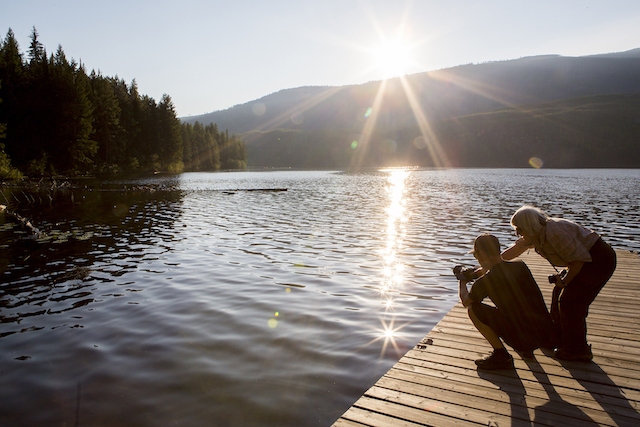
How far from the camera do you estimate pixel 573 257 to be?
5164 millimetres

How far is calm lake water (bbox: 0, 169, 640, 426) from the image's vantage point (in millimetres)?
5793

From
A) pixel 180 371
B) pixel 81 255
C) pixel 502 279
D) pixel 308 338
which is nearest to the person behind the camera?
pixel 502 279

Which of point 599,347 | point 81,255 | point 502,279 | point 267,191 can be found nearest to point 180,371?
point 502,279

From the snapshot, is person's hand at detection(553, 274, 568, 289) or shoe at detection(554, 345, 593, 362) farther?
shoe at detection(554, 345, 593, 362)

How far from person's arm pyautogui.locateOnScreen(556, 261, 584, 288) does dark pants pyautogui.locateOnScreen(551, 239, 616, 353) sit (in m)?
0.06

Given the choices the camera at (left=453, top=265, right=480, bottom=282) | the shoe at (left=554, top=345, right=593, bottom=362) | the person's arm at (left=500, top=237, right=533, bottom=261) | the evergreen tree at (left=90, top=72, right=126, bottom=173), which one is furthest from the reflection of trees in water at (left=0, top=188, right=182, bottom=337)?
the evergreen tree at (left=90, top=72, right=126, bottom=173)

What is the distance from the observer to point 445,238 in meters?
18.9

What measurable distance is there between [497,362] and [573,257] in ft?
5.46

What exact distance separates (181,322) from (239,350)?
6.82 ft

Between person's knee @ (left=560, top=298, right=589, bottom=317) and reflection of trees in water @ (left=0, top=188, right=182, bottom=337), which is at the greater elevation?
person's knee @ (left=560, top=298, right=589, bottom=317)

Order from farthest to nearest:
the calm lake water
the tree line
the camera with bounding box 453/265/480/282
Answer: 1. the tree line
2. the calm lake water
3. the camera with bounding box 453/265/480/282

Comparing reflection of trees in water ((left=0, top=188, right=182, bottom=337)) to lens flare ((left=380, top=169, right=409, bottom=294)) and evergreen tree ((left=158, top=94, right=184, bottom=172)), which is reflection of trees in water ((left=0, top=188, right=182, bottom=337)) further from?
evergreen tree ((left=158, top=94, right=184, bottom=172))

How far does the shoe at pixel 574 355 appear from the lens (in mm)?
5555

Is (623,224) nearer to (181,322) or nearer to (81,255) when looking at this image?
(181,322)
